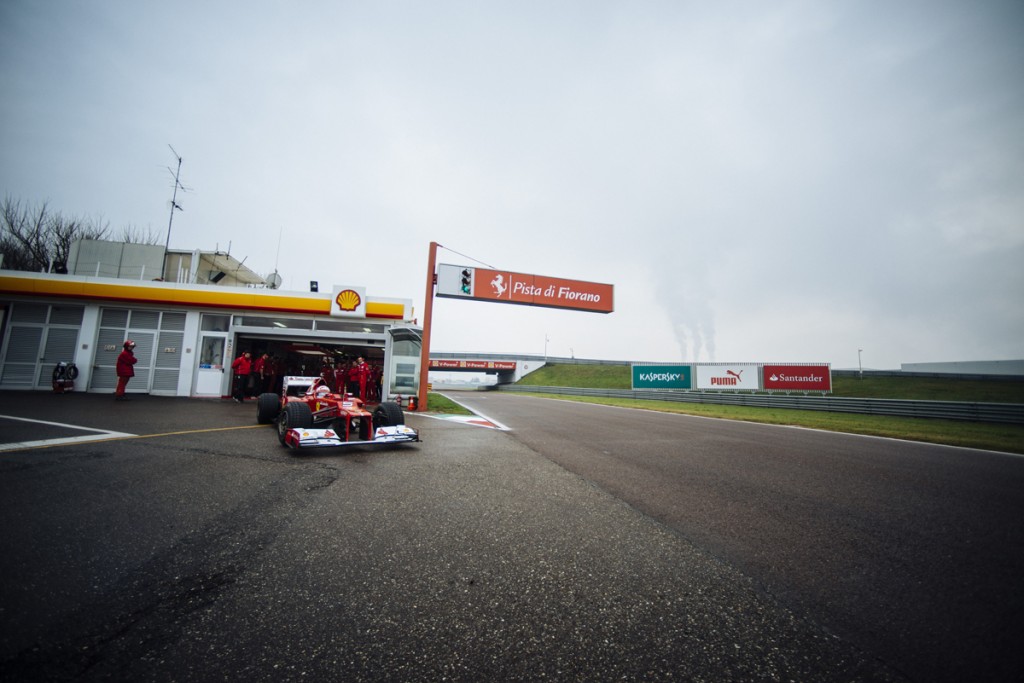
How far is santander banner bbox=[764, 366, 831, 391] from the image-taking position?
23.5m

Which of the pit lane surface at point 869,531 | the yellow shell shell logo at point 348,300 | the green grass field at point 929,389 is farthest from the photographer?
the green grass field at point 929,389

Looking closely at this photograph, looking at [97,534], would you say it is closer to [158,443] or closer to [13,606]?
[13,606]

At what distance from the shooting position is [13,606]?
5.36ft

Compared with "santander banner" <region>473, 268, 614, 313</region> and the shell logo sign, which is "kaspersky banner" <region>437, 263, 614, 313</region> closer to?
"santander banner" <region>473, 268, 614, 313</region>

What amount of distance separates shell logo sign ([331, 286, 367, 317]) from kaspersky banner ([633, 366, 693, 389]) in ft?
74.1

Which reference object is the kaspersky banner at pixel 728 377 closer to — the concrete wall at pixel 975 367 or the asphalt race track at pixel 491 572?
the asphalt race track at pixel 491 572

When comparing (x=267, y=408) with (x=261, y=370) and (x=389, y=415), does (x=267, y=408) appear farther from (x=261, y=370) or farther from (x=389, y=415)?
(x=261, y=370)

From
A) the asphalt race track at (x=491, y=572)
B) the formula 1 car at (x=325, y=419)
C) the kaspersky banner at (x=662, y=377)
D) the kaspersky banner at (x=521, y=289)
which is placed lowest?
the asphalt race track at (x=491, y=572)

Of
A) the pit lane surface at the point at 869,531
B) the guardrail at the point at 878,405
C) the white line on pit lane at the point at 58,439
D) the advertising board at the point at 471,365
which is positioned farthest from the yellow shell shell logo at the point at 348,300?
the advertising board at the point at 471,365

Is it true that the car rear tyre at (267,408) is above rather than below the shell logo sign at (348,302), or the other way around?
below

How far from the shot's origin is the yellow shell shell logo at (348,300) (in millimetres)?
15727

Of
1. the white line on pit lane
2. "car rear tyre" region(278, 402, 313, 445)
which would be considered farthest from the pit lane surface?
the white line on pit lane

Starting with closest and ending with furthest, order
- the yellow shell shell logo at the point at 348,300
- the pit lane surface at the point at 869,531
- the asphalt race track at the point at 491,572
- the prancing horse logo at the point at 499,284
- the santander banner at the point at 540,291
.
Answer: the asphalt race track at the point at 491,572, the pit lane surface at the point at 869,531, the santander banner at the point at 540,291, the prancing horse logo at the point at 499,284, the yellow shell shell logo at the point at 348,300

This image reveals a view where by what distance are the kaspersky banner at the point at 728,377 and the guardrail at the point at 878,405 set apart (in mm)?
1781
